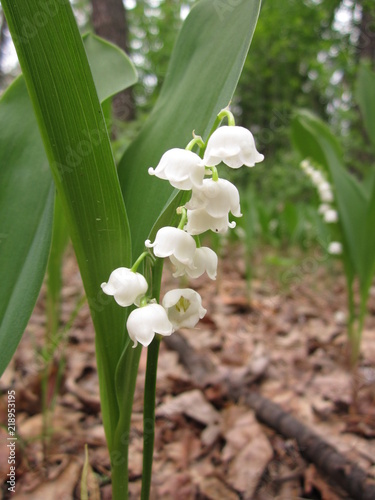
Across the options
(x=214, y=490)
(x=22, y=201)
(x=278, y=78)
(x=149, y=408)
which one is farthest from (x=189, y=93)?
(x=278, y=78)

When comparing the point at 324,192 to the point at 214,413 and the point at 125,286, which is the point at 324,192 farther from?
the point at 125,286

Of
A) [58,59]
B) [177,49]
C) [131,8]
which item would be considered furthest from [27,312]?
[131,8]

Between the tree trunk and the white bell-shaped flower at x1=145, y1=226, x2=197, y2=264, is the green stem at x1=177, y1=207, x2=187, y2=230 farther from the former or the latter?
A: the tree trunk

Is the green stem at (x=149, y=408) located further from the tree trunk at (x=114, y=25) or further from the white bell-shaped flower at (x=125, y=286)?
the tree trunk at (x=114, y=25)

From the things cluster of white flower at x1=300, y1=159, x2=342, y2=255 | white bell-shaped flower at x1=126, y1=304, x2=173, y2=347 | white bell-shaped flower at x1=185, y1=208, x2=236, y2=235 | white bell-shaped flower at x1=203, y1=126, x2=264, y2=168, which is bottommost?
white bell-shaped flower at x1=126, y1=304, x2=173, y2=347

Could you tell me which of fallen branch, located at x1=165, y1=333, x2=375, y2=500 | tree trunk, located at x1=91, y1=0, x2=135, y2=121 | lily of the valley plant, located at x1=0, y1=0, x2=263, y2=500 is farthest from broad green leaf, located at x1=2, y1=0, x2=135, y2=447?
tree trunk, located at x1=91, y1=0, x2=135, y2=121
